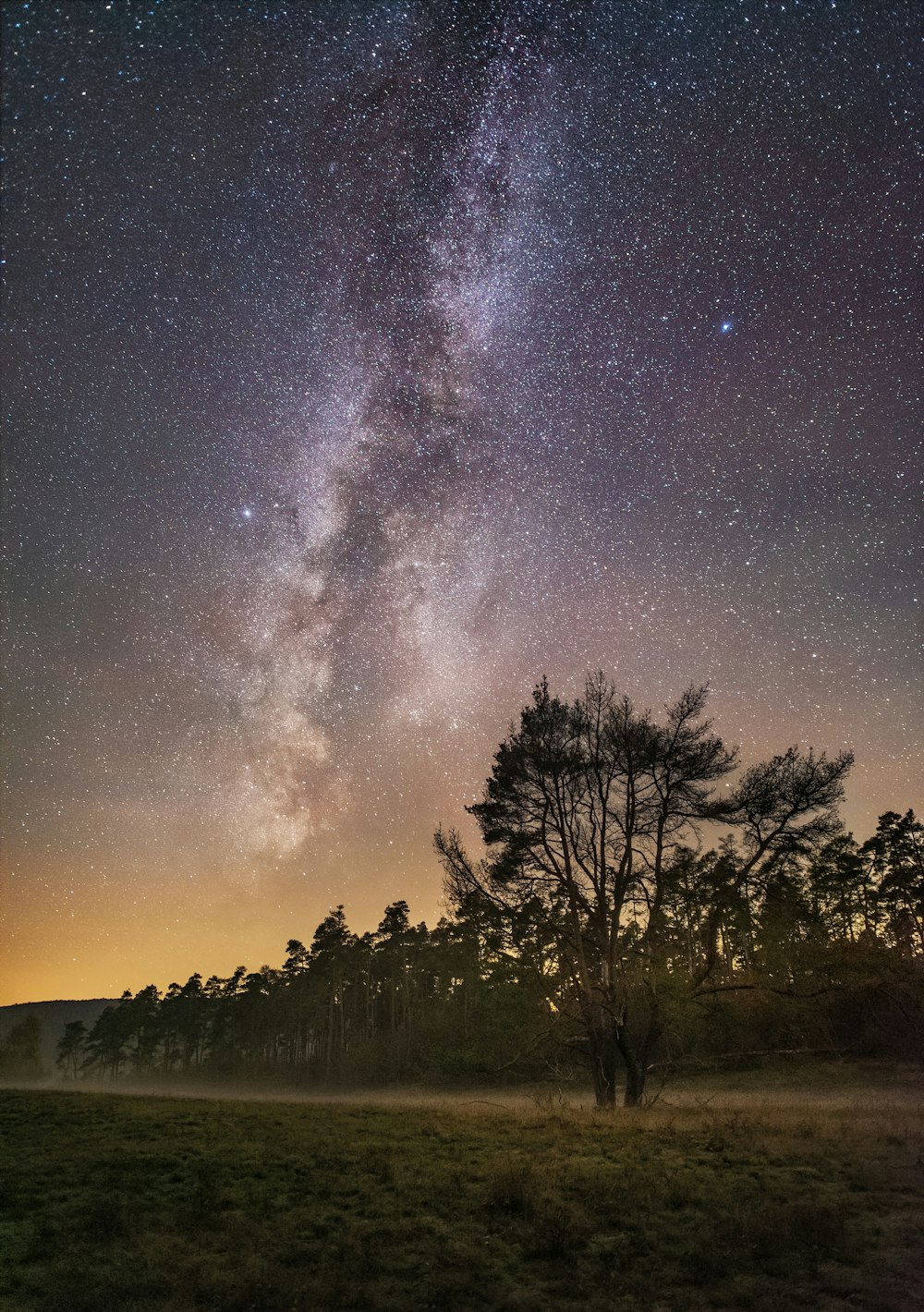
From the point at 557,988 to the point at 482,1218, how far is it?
12372 mm

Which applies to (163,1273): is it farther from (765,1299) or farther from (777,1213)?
(777,1213)

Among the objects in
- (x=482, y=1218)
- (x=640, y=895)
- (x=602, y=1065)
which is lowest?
(x=482, y=1218)

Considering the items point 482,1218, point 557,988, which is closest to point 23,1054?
point 557,988

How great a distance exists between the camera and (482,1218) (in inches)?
368

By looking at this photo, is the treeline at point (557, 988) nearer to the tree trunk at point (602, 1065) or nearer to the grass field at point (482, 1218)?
the tree trunk at point (602, 1065)

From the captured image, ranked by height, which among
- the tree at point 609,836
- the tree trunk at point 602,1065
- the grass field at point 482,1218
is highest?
the tree at point 609,836

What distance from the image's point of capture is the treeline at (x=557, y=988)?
20.1 m

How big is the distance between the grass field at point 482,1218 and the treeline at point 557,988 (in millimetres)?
3926

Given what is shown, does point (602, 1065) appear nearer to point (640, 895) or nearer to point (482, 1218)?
point (640, 895)

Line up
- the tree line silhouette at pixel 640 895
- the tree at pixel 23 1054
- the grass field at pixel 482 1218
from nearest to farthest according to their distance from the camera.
Answer: 1. the grass field at pixel 482 1218
2. the tree line silhouette at pixel 640 895
3. the tree at pixel 23 1054

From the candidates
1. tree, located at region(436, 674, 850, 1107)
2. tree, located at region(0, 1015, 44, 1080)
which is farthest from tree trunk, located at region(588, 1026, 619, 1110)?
tree, located at region(0, 1015, 44, 1080)

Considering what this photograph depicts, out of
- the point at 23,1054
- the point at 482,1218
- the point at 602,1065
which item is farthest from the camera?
the point at 23,1054

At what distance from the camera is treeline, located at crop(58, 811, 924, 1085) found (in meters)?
20.1

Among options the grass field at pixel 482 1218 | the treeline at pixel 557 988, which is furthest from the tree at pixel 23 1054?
the grass field at pixel 482 1218
